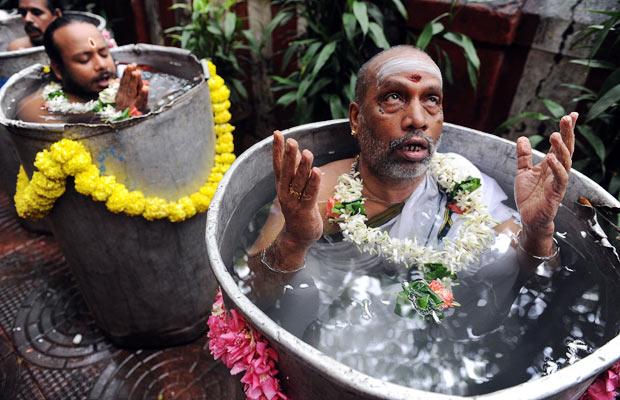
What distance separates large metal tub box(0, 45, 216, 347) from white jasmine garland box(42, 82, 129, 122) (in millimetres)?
122

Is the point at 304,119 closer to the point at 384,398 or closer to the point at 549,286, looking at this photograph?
the point at 549,286

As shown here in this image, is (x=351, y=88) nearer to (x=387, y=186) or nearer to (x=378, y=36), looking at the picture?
(x=378, y=36)

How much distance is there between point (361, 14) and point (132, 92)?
1454 millimetres

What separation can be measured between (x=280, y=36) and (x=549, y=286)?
2.87 metres

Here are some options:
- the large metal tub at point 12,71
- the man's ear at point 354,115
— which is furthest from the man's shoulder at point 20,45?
the man's ear at point 354,115

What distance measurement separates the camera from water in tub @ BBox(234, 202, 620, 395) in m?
1.52

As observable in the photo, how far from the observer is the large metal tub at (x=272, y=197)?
35.7 inches

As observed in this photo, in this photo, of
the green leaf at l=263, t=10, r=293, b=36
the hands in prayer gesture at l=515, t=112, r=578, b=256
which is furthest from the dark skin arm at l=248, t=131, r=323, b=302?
the green leaf at l=263, t=10, r=293, b=36

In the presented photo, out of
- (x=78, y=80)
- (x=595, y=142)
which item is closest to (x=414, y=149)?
(x=595, y=142)

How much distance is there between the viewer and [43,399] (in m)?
2.34

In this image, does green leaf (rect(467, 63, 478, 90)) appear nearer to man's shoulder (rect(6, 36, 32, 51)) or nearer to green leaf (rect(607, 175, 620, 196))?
green leaf (rect(607, 175, 620, 196))

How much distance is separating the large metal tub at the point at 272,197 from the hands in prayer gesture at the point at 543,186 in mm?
158

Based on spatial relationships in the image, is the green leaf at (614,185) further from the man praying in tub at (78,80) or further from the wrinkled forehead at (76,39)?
the wrinkled forehead at (76,39)

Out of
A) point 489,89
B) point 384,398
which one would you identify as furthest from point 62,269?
point 489,89
